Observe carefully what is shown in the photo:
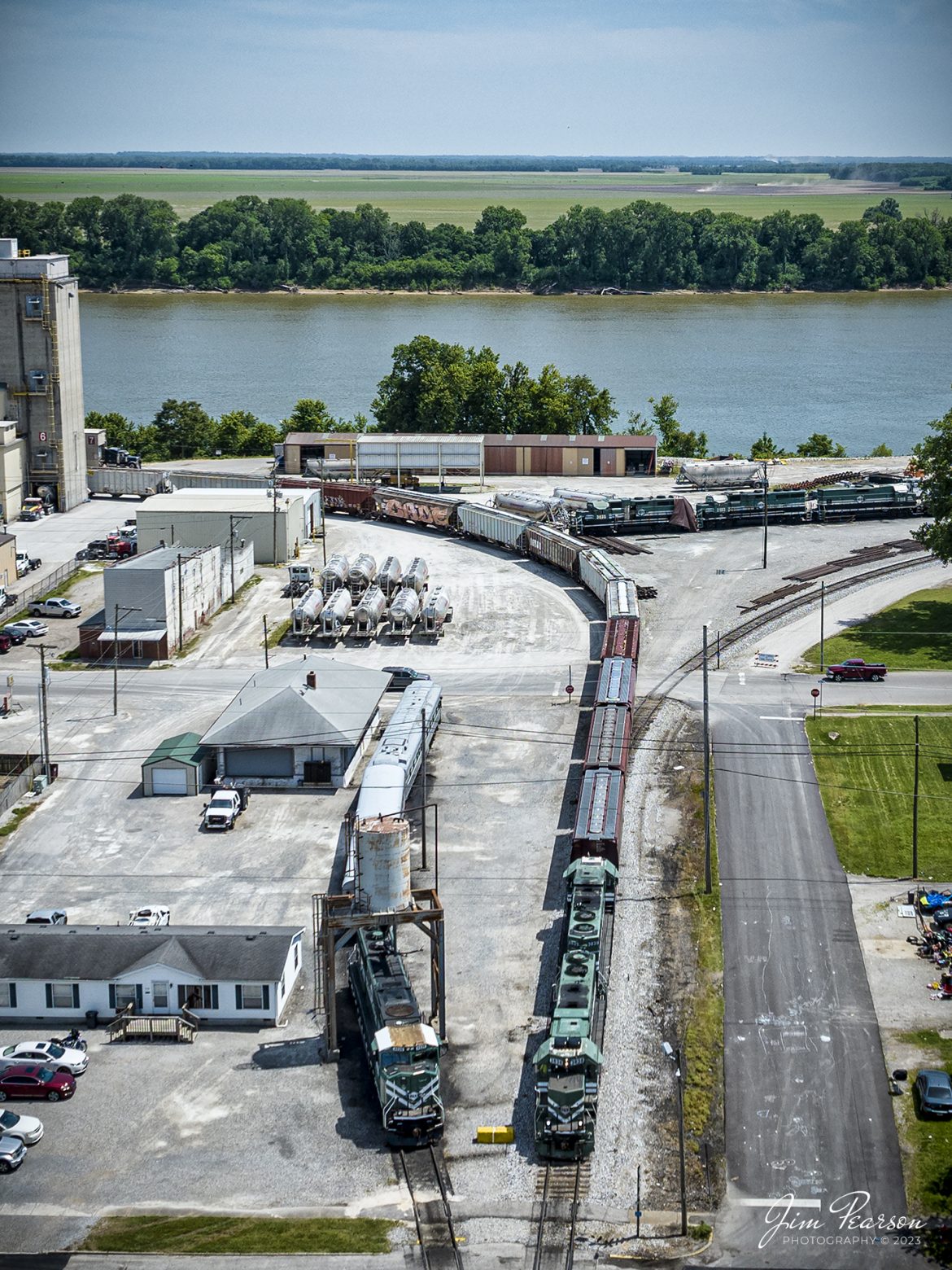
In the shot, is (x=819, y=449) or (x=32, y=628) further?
(x=819, y=449)

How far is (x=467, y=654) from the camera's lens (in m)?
54.7

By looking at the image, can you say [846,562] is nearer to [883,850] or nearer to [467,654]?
[467,654]

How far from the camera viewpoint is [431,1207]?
25141mm

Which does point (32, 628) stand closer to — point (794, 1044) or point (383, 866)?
point (383, 866)

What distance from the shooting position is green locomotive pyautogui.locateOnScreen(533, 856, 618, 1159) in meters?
26.3

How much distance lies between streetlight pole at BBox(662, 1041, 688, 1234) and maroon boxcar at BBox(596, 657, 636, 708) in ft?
54.8

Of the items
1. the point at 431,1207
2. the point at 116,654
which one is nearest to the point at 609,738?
the point at 116,654

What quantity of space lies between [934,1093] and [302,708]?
21.9 meters

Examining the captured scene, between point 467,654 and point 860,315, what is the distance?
125 metres

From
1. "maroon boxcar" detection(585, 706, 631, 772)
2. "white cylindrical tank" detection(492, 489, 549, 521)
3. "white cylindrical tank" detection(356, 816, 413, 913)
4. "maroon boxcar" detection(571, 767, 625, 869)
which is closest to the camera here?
"white cylindrical tank" detection(356, 816, 413, 913)

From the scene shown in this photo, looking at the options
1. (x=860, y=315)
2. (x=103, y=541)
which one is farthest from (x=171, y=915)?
(x=860, y=315)

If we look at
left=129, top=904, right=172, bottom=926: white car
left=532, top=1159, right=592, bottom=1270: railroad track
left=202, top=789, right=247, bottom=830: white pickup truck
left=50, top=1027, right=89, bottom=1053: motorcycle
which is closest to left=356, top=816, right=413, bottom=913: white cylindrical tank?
left=129, top=904, right=172, bottom=926: white car

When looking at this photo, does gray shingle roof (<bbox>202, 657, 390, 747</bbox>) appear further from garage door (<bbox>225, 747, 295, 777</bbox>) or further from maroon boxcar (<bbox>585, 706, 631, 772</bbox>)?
maroon boxcar (<bbox>585, 706, 631, 772</bbox>)

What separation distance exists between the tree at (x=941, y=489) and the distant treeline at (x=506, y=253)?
412 feet
